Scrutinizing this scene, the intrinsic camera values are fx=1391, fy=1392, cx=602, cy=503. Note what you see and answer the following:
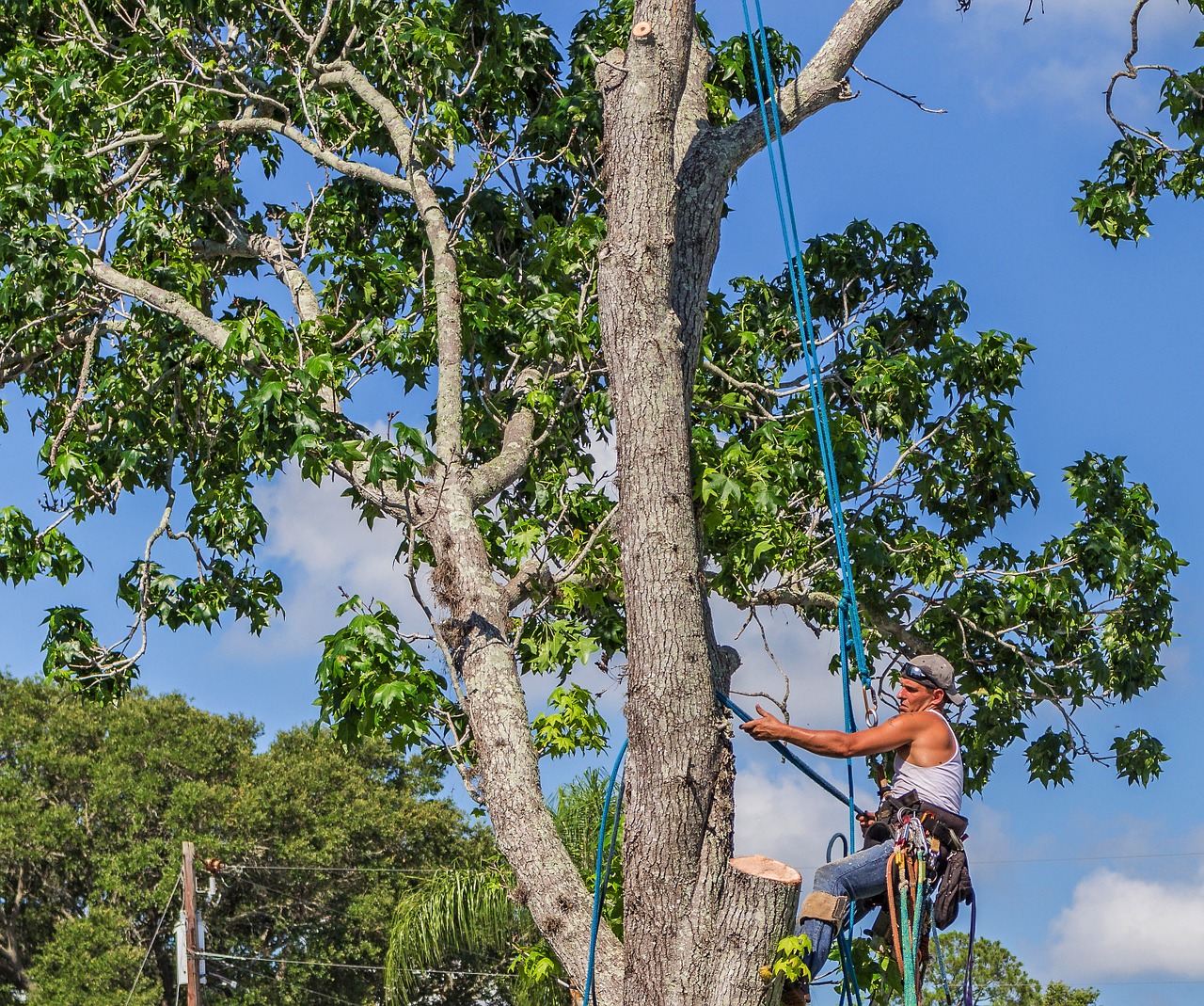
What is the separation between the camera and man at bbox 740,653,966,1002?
492 cm

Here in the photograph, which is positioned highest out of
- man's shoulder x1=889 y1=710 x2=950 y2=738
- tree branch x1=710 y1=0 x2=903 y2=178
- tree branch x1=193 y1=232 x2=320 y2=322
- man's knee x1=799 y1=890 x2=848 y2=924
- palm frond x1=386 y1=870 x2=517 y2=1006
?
tree branch x1=193 y1=232 x2=320 y2=322

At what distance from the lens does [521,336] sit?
308 inches

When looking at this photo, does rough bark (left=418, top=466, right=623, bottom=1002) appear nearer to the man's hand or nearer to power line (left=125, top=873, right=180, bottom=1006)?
the man's hand

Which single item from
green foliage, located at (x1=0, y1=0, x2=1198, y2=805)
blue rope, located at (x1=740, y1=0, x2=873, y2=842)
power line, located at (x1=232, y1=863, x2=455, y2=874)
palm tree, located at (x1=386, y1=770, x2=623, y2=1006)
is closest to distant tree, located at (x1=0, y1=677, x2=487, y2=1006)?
power line, located at (x1=232, y1=863, x2=455, y2=874)

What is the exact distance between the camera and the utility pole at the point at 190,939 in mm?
16966

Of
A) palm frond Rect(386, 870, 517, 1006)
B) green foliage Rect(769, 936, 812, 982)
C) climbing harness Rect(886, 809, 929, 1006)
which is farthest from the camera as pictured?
palm frond Rect(386, 870, 517, 1006)

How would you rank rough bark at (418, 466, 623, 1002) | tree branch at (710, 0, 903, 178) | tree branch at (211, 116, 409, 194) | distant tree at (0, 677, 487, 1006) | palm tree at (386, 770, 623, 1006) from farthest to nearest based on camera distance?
distant tree at (0, 677, 487, 1006) < palm tree at (386, 770, 623, 1006) < tree branch at (211, 116, 409, 194) < tree branch at (710, 0, 903, 178) < rough bark at (418, 466, 623, 1002)

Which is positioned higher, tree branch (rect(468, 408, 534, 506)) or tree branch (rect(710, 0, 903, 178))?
tree branch (rect(710, 0, 903, 178))

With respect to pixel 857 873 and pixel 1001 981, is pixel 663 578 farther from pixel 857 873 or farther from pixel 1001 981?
pixel 1001 981

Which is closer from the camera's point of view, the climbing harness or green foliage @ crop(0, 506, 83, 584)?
the climbing harness

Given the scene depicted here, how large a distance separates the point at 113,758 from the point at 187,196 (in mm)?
16651

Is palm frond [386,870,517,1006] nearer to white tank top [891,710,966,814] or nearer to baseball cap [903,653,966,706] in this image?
white tank top [891,710,966,814]

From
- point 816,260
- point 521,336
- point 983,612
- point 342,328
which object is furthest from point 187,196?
point 983,612

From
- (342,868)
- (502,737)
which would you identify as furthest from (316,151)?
(342,868)
